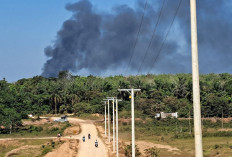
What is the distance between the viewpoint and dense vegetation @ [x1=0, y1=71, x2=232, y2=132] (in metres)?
114

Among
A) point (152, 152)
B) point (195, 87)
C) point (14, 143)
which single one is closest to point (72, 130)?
point (14, 143)

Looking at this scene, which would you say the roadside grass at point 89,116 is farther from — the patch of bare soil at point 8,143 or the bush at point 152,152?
the bush at point 152,152

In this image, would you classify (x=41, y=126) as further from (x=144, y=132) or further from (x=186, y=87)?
(x=186, y=87)

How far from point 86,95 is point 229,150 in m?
92.2

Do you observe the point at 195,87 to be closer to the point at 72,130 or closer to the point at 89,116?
the point at 72,130

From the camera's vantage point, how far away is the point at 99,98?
139875mm

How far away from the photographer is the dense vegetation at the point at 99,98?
11431cm

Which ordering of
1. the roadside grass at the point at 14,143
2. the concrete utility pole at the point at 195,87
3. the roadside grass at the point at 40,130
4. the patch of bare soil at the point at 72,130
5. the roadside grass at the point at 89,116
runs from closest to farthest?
the concrete utility pole at the point at 195,87, the roadside grass at the point at 14,143, the roadside grass at the point at 40,130, the patch of bare soil at the point at 72,130, the roadside grass at the point at 89,116

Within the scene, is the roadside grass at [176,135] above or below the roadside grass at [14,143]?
above

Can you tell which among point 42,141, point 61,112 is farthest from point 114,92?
point 42,141

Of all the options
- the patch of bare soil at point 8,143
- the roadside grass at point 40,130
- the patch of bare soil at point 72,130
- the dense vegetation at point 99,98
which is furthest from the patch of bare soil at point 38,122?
the patch of bare soil at point 8,143

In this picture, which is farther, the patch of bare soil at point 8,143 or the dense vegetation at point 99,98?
the dense vegetation at point 99,98

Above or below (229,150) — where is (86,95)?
above

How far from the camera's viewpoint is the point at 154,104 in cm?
12512
